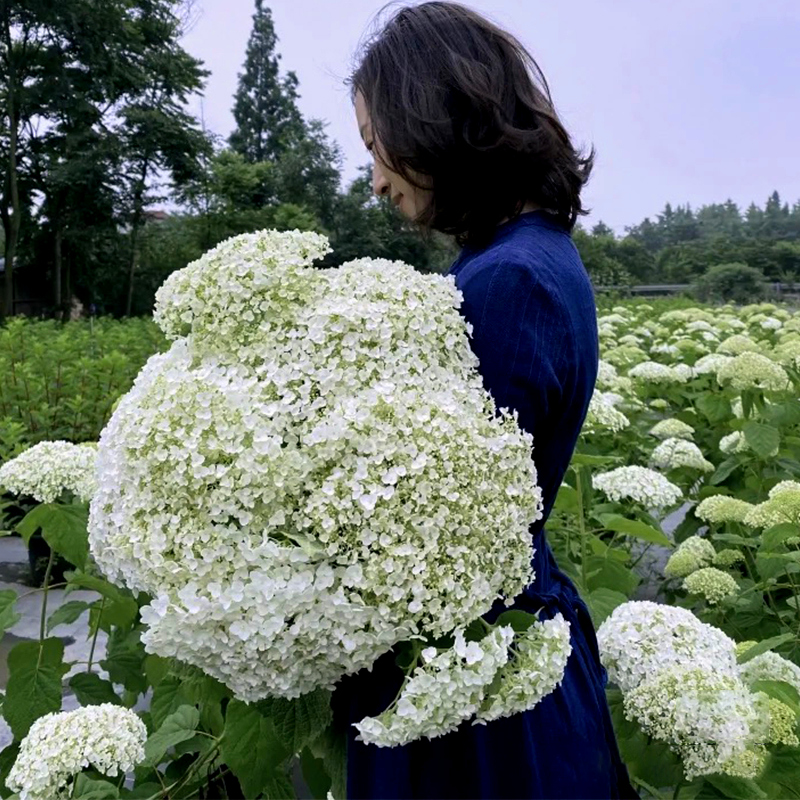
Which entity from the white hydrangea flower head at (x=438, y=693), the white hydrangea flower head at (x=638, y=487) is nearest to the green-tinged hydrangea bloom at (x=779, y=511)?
the white hydrangea flower head at (x=638, y=487)

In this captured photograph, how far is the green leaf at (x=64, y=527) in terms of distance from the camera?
1.43 m

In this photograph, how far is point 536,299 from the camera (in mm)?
871

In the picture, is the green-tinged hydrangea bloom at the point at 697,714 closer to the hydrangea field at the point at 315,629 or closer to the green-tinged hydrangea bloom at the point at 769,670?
the hydrangea field at the point at 315,629

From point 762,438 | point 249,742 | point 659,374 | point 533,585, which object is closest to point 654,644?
point 533,585

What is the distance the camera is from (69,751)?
1119 mm

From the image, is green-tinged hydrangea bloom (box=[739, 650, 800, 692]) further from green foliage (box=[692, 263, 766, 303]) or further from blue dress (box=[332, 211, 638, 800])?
green foliage (box=[692, 263, 766, 303])

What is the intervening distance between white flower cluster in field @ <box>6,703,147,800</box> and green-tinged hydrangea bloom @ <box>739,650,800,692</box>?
3.01ft

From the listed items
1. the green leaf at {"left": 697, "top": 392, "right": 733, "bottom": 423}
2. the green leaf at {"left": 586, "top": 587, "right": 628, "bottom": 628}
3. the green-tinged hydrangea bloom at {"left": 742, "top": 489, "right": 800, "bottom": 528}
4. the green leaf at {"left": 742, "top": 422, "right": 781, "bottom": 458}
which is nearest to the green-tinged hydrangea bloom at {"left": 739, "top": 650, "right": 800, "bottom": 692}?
the green leaf at {"left": 586, "top": 587, "right": 628, "bottom": 628}

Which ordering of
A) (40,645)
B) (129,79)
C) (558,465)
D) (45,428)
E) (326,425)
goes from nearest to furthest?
1. (326,425)
2. (558,465)
3. (40,645)
4. (45,428)
5. (129,79)

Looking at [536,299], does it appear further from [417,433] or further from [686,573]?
[686,573]

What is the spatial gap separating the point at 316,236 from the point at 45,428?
12.7ft

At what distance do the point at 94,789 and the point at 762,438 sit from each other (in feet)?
6.14

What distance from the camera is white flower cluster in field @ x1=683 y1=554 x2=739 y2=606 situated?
1677mm

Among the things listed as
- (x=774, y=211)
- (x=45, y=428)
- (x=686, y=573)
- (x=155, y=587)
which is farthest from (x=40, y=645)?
(x=774, y=211)
